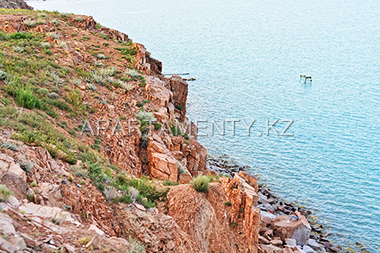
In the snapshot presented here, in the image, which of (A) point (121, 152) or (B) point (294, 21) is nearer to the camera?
(A) point (121, 152)

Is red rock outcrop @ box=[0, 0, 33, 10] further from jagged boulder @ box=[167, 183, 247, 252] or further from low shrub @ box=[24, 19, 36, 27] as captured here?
jagged boulder @ box=[167, 183, 247, 252]

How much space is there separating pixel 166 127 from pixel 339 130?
24162 millimetres

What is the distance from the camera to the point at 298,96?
43656 mm

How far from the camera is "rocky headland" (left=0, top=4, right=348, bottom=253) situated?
683cm

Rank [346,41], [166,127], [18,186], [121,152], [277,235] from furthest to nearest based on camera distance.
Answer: [346,41], [277,235], [166,127], [121,152], [18,186]

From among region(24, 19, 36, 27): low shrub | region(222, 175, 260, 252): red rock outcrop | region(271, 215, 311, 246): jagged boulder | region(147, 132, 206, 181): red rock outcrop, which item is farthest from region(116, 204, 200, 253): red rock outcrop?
region(24, 19, 36, 27): low shrub

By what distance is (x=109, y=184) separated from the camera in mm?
10133

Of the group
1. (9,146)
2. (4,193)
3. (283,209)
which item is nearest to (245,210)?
(9,146)

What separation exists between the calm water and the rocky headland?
3.69m

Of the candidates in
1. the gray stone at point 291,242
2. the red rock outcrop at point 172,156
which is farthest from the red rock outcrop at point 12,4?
the gray stone at point 291,242

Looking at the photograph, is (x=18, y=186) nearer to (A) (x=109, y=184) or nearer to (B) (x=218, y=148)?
(A) (x=109, y=184)

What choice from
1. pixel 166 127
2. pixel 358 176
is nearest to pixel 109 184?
pixel 166 127

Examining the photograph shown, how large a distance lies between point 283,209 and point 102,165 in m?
16.4

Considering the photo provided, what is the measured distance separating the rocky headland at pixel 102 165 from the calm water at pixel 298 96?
369 cm
